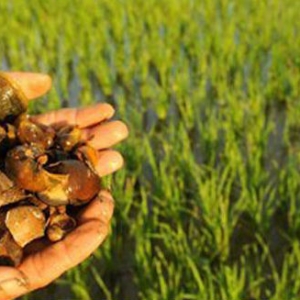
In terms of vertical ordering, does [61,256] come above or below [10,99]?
below

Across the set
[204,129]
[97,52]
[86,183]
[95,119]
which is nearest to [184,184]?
[204,129]

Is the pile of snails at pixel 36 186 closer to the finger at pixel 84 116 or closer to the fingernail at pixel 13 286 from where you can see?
the fingernail at pixel 13 286

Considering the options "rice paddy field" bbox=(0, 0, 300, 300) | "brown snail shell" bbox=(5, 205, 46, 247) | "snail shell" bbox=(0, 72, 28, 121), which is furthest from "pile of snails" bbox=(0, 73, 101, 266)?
"rice paddy field" bbox=(0, 0, 300, 300)

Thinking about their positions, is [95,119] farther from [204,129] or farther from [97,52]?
[97,52]

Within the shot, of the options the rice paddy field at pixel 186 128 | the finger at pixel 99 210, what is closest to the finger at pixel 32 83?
the rice paddy field at pixel 186 128

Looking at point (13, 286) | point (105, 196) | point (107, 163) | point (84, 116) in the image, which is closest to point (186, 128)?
point (84, 116)

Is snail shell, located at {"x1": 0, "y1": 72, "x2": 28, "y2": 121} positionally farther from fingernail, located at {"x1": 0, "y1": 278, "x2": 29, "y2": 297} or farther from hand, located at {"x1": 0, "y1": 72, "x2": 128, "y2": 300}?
fingernail, located at {"x1": 0, "y1": 278, "x2": 29, "y2": 297}

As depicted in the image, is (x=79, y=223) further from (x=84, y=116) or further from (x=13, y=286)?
(x=84, y=116)
